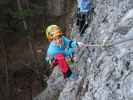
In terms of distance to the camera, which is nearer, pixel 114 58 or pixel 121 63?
pixel 121 63

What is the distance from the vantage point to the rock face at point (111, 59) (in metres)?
4.90

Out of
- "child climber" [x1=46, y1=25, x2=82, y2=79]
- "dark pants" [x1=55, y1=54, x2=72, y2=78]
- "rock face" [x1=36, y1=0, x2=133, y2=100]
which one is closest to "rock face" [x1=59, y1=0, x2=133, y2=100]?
"rock face" [x1=36, y1=0, x2=133, y2=100]

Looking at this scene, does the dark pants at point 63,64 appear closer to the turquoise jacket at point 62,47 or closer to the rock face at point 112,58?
the turquoise jacket at point 62,47

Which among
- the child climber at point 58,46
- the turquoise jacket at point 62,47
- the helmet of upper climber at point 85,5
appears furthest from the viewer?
the helmet of upper climber at point 85,5

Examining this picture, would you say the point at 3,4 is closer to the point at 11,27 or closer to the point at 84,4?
the point at 11,27

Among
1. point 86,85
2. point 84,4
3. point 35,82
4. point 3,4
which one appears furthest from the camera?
point 35,82

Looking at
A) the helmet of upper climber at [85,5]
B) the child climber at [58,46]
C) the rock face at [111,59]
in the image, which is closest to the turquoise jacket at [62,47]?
the child climber at [58,46]

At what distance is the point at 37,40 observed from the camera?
24.0 meters

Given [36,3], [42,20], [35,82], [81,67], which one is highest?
[81,67]

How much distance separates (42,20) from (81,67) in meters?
15.8

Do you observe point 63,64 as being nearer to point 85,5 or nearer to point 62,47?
point 62,47

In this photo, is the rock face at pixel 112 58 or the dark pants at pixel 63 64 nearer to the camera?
the rock face at pixel 112 58

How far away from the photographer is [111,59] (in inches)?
220

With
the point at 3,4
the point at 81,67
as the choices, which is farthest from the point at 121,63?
the point at 3,4
